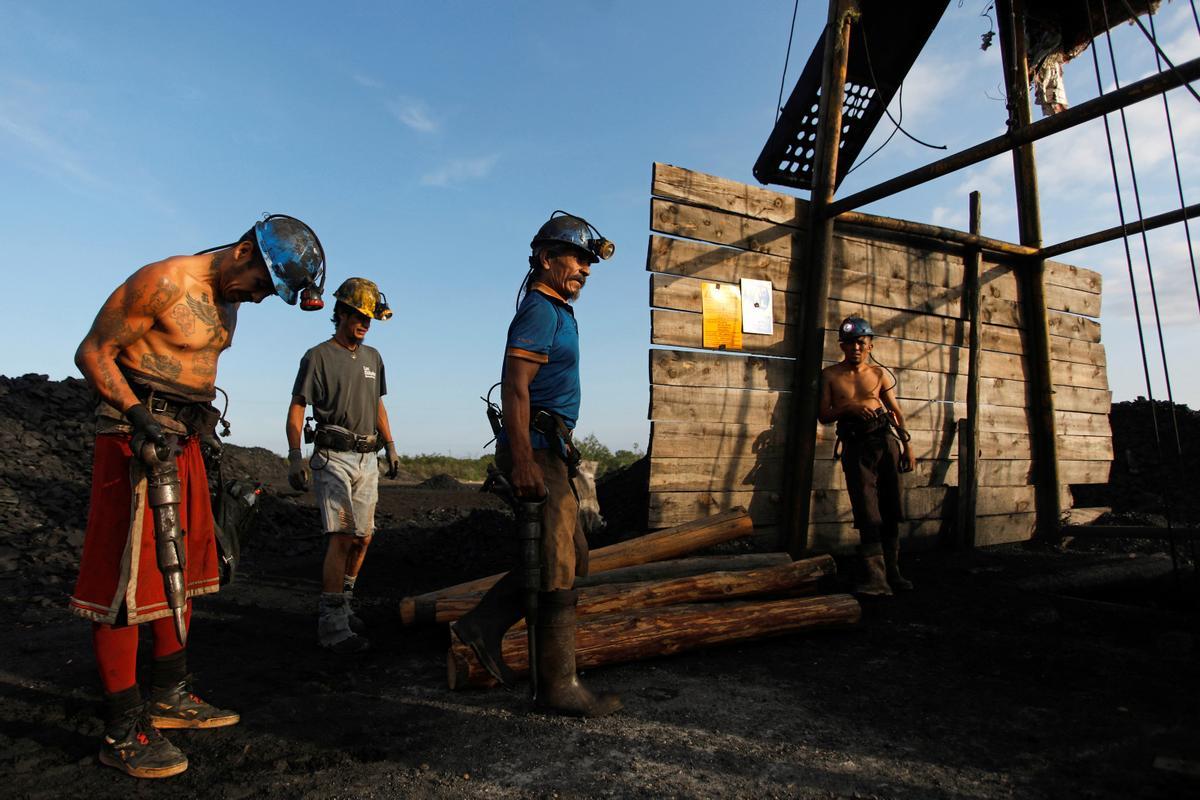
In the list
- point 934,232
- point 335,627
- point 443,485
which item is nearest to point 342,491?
point 335,627

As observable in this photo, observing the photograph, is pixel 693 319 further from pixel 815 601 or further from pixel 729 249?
pixel 815 601

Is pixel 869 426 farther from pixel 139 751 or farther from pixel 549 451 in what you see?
pixel 139 751

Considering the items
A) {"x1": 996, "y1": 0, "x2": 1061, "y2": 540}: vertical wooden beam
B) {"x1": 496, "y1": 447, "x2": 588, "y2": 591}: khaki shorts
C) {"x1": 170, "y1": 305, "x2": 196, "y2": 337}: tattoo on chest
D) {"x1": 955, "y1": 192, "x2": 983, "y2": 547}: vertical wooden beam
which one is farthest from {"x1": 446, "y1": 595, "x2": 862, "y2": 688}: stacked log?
{"x1": 996, "y1": 0, "x2": 1061, "y2": 540}: vertical wooden beam

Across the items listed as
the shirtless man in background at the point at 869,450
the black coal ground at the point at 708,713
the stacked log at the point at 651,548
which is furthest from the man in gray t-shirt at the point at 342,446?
the shirtless man in background at the point at 869,450

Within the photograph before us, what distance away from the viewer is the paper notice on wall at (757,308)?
23.4 feet

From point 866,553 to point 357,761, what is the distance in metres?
4.53

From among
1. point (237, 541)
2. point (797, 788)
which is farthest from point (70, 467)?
point (797, 788)

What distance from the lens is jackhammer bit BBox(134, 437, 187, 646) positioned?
3.09 metres

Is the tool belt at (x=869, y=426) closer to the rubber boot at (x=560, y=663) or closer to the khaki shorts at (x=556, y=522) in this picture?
the khaki shorts at (x=556, y=522)

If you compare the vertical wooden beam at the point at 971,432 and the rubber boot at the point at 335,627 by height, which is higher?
the vertical wooden beam at the point at 971,432

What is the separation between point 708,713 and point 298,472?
3.24 meters

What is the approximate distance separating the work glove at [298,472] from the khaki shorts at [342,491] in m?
0.12

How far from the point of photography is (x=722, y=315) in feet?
22.9

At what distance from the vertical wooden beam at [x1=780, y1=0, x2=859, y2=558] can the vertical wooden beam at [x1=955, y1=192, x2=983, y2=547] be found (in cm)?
240
